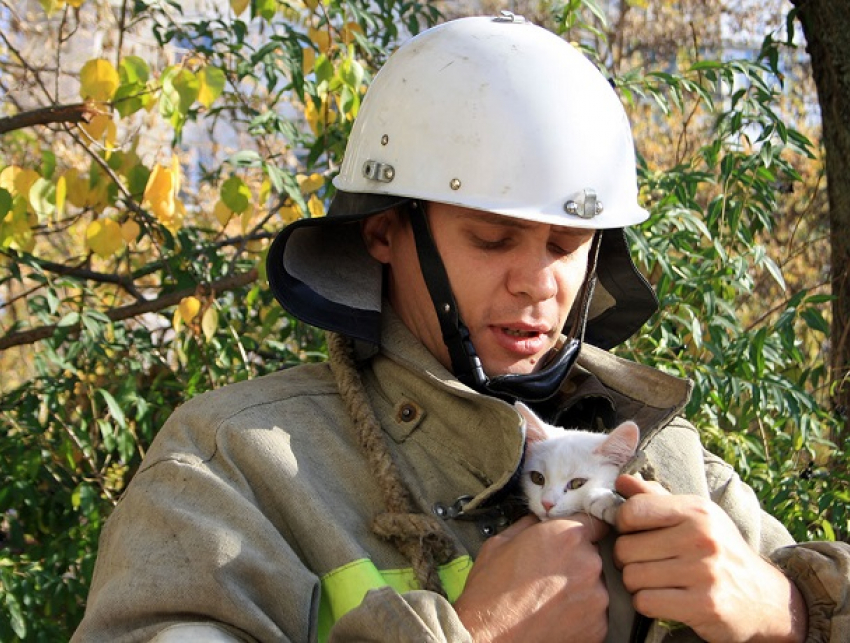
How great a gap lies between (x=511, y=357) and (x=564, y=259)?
0.77 feet

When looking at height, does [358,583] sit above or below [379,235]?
below

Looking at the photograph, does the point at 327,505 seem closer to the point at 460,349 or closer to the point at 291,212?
the point at 460,349

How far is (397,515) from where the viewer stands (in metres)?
2.25

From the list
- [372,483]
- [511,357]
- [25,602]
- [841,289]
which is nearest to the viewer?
[372,483]

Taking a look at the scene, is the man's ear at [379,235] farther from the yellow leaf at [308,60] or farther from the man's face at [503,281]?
the yellow leaf at [308,60]

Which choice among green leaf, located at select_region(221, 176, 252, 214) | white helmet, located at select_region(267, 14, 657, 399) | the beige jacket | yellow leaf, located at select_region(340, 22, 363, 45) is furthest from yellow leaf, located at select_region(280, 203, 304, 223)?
the beige jacket

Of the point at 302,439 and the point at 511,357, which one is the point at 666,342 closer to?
the point at 511,357

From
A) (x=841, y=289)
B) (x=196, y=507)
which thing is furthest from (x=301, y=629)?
(x=841, y=289)

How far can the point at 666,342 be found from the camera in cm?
402

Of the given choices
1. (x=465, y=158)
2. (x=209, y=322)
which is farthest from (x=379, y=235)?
(x=209, y=322)

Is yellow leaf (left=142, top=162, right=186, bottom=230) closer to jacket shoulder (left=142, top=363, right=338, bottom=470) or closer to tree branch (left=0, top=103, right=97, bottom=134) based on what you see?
tree branch (left=0, top=103, right=97, bottom=134)

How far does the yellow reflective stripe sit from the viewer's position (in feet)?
7.10

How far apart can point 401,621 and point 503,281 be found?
814 millimetres

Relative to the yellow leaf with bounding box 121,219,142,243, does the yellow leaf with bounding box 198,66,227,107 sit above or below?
above
